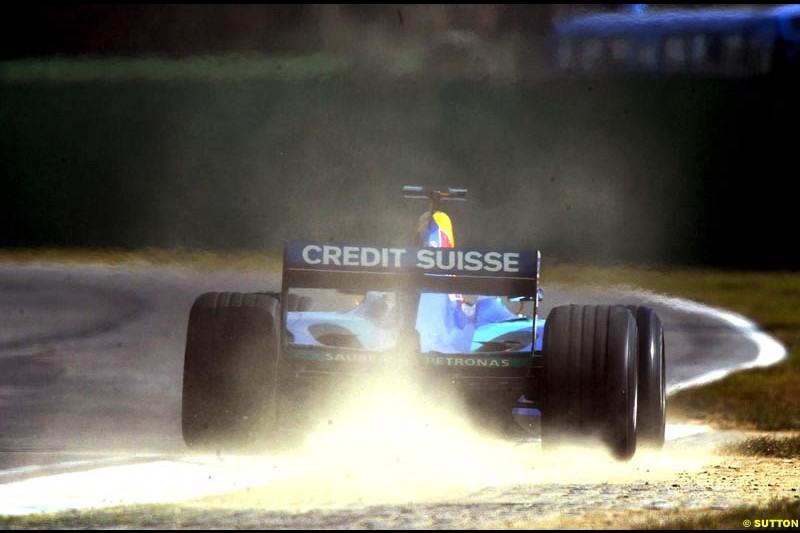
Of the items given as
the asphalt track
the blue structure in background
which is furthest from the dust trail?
the blue structure in background

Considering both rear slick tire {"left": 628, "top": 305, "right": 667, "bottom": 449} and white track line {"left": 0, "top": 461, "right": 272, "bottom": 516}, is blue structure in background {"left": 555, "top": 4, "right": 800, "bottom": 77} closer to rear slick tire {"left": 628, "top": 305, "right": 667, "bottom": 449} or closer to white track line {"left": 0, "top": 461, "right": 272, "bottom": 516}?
rear slick tire {"left": 628, "top": 305, "right": 667, "bottom": 449}

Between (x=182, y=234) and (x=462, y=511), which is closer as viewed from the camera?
(x=462, y=511)

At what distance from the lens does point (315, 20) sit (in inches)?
1172

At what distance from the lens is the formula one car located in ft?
33.7

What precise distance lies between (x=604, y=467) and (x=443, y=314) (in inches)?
53.9

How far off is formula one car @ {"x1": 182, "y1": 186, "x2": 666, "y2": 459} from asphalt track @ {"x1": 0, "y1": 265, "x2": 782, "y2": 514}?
0.58 m

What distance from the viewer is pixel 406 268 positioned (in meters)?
10.4

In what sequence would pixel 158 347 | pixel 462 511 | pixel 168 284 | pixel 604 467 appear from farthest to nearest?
pixel 168 284, pixel 158 347, pixel 604 467, pixel 462 511

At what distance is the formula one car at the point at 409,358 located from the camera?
1027 cm

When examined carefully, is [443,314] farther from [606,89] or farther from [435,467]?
[606,89]

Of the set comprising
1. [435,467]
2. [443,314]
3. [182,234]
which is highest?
[443,314]

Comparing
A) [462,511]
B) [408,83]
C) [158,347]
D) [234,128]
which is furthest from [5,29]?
[462,511]

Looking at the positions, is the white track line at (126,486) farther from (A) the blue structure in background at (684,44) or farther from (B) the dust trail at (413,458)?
(A) the blue structure in background at (684,44)

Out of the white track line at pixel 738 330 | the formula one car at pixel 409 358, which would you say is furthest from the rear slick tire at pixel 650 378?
the white track line at pixel 738 330
